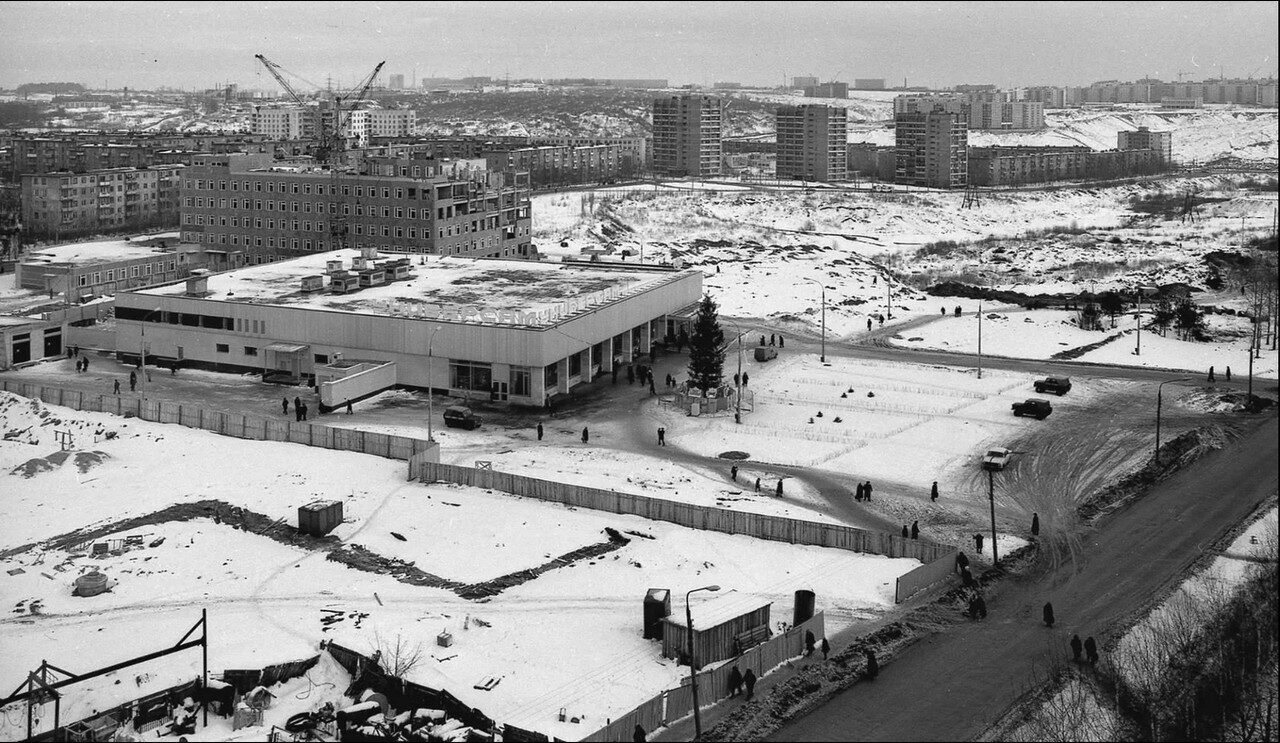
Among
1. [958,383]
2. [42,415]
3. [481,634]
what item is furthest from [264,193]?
[481,634]

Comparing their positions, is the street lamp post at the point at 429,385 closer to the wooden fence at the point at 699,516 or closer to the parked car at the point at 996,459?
the wooden fence at the point at 699,516

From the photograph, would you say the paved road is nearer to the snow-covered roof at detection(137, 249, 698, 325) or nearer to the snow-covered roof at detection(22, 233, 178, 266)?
the snow-covered roof at detection(137, 249, 698, 325)

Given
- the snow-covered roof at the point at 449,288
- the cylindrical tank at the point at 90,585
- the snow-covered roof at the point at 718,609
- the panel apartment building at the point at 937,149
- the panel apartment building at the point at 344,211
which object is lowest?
the cylindrical tank at the point at 90,585

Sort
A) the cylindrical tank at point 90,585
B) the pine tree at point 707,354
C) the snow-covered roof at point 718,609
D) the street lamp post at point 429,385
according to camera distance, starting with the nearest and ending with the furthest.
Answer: the snow-covered roof at point 718,609 → the cylindrical tank at point 90,585 → the street lamp post at point 429,385 → the pine tree at point 707,354

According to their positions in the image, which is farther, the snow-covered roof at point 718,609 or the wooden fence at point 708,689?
the snow-covered roof at point 718,609

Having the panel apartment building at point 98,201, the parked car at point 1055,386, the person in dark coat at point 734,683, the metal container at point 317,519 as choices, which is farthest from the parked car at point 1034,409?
the panel apartment building at point 98,201

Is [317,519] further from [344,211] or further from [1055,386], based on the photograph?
[344,211]

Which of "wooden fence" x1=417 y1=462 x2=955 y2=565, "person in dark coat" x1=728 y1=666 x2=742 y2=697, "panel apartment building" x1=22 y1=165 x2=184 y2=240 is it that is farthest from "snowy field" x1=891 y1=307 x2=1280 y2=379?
"panel apartment building" x1=22 y1=165 x2=184 y2=240

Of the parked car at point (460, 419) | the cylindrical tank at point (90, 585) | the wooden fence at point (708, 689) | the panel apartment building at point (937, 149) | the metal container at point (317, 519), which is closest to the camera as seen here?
the wooden fence at point (708, 689)

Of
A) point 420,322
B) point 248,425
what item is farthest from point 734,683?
point 420,322
